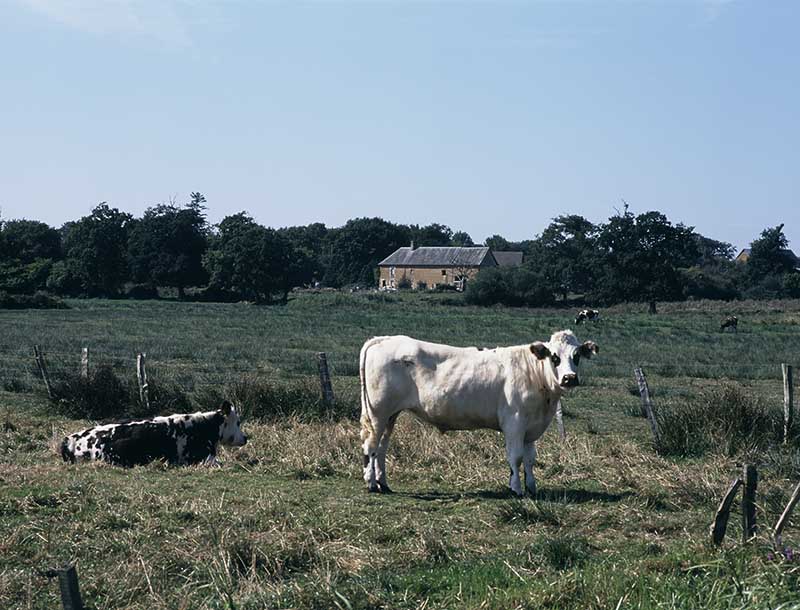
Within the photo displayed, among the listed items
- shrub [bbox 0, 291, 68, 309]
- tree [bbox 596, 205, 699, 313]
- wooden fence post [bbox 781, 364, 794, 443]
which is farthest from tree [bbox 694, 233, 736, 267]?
wooden fence post [bbox 781, 364, 794, 443]

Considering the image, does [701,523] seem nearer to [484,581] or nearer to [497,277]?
[484,581]

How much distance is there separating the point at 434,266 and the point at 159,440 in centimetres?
11235

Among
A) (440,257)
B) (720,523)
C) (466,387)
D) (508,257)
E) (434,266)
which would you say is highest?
(508,257)

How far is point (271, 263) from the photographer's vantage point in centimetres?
9100

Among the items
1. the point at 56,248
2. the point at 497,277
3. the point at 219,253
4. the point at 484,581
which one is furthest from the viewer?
the point at 56,248

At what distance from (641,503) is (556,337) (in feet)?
8.04

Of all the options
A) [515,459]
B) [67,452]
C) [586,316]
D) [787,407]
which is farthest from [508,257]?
[515,459]

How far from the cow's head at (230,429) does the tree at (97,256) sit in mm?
88574

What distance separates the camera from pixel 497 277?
87125 millimetres

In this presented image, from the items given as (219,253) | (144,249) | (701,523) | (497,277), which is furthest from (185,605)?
(144,249)

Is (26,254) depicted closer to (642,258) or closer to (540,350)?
(642,258)

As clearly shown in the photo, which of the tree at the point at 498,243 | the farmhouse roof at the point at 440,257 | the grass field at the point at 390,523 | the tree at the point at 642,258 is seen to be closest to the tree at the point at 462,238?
the tree at the point at 498,243

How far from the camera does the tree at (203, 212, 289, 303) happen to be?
297 ft

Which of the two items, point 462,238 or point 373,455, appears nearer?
point 373,455
